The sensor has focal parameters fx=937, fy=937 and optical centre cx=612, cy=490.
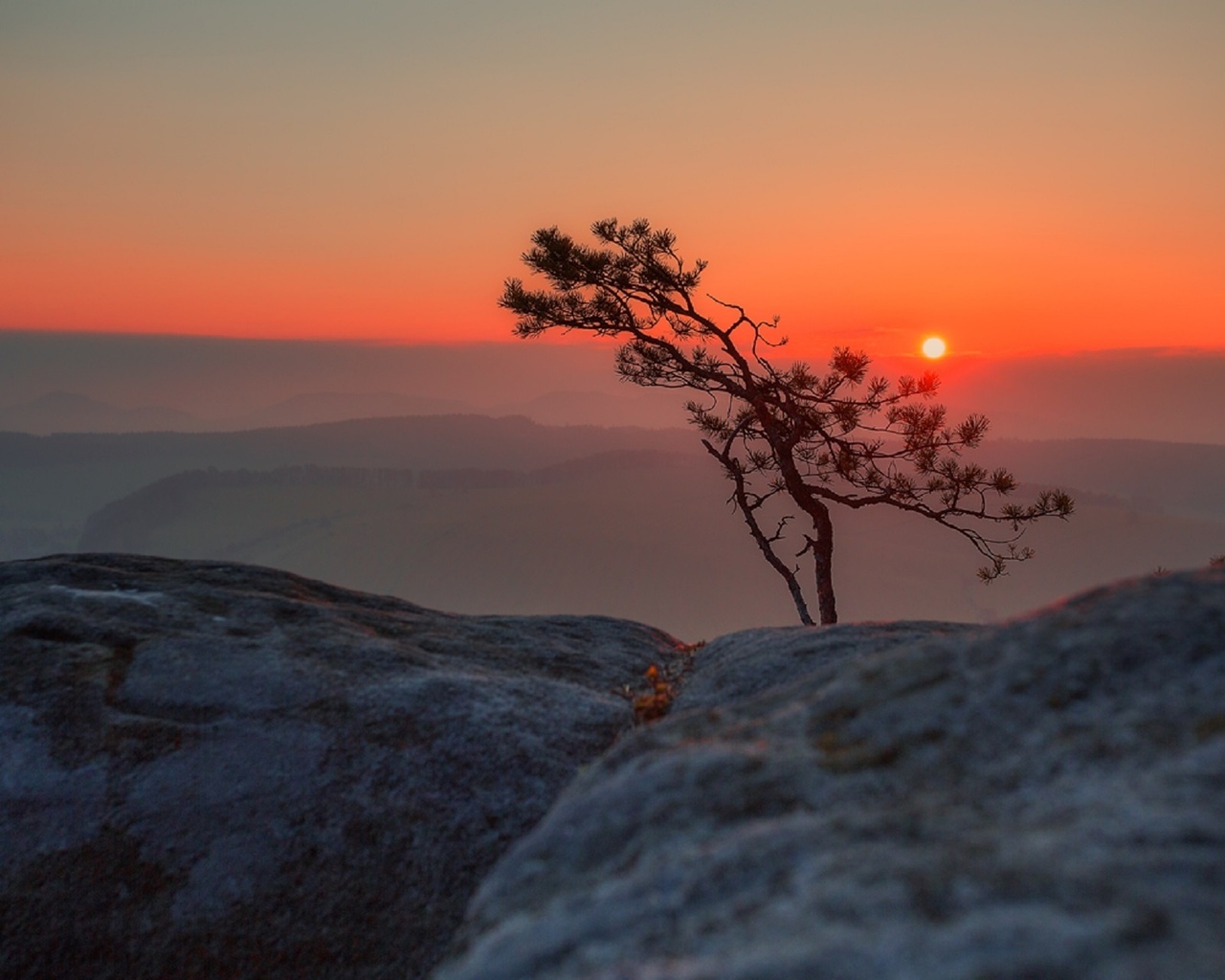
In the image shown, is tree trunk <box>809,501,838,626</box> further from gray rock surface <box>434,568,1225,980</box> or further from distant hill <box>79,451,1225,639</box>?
distant hill <box>79,451,1225,639</box>

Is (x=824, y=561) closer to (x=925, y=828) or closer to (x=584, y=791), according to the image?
(x=584, y=791)

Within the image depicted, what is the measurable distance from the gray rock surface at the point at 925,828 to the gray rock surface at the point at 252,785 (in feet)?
8.70

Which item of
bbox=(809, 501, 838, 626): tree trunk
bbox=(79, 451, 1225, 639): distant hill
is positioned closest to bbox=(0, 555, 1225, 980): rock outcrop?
bbox=(809, 501, 838, 626): tree trunk

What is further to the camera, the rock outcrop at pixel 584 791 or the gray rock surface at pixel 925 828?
the rock outcrop at pixel 584 791

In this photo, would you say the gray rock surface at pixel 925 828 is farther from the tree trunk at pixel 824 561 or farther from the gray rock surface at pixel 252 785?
the tree trunk at pixel 824 561

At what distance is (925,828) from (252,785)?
574 cm

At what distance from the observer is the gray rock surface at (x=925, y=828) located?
8.52 feet

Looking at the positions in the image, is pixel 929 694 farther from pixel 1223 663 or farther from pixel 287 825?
pixel 287 825

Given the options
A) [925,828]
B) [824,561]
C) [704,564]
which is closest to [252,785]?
[925,828]

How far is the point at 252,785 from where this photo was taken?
736 cm

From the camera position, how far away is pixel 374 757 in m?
7.52

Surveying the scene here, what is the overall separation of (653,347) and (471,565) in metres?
166

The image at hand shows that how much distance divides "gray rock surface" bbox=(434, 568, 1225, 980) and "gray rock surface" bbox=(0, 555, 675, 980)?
265 cm

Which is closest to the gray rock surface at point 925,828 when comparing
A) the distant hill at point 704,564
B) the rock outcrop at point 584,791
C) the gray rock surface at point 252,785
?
the rock outcrop at point 584,791
